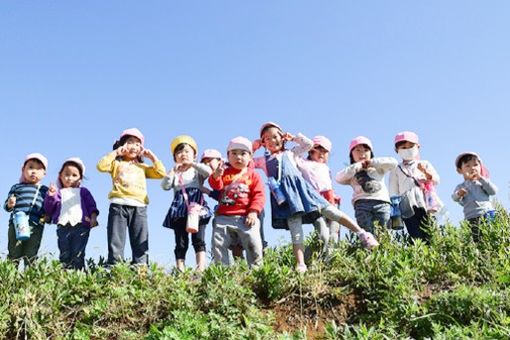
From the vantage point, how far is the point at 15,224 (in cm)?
718

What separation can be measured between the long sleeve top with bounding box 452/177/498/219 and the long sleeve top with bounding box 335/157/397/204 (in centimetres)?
149

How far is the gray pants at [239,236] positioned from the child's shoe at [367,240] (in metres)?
1.25

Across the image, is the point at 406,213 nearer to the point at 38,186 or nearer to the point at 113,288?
the point at 113,288

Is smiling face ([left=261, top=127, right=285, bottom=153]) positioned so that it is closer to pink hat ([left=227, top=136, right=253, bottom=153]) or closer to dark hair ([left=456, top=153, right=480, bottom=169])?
pink hat ([left=227, top=136, right=253, bottom=153])

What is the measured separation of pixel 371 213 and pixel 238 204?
1986 millimetres

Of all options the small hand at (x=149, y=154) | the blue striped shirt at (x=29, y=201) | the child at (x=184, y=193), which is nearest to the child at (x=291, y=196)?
the child at (x=184, y=193)

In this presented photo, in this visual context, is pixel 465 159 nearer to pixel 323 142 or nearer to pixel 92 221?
pixel 323 142

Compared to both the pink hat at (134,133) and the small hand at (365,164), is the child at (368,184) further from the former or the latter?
the pink hat at (134,133)

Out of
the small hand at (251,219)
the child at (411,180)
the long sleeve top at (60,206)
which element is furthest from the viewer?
the child at (411,180)

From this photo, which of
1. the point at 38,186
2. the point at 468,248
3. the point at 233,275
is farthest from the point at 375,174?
the point at 38,186

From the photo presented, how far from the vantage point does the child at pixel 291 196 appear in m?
6.52

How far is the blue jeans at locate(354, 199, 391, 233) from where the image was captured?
7340 millimetres

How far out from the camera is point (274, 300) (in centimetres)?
525

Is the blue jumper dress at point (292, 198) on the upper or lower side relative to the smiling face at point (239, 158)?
lower
